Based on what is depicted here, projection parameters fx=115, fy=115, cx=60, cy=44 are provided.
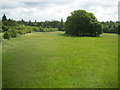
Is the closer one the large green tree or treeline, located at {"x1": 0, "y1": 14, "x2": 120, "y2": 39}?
Answer: treeline, located at {"x1": 0, "y1": 14, "x2": 120, "y2": 39}

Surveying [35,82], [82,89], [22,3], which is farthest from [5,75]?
[22,3]

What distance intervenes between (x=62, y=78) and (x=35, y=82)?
1355 mm

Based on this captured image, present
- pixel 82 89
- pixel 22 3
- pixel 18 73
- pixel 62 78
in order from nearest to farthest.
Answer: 1. pixel 82 89
2. pixel 62 78
3. pixel 18 73
4. pixel 22 3

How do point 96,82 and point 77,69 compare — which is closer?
point 96,82

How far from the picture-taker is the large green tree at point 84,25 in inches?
1258

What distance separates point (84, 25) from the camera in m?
32.5

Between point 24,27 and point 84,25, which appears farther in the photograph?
point 24,27

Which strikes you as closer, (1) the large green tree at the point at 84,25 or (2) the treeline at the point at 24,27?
(2) the treeline at the point at 24,27

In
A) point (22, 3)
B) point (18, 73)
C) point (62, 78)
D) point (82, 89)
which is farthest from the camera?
point (22, 3)

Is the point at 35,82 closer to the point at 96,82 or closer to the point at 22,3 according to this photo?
the point at 96,82

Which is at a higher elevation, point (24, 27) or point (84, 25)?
point (84, 25)

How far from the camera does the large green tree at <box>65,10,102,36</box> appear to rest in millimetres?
31953

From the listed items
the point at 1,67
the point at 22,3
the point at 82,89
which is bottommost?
the point at 82,89

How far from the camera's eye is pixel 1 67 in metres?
6.98
